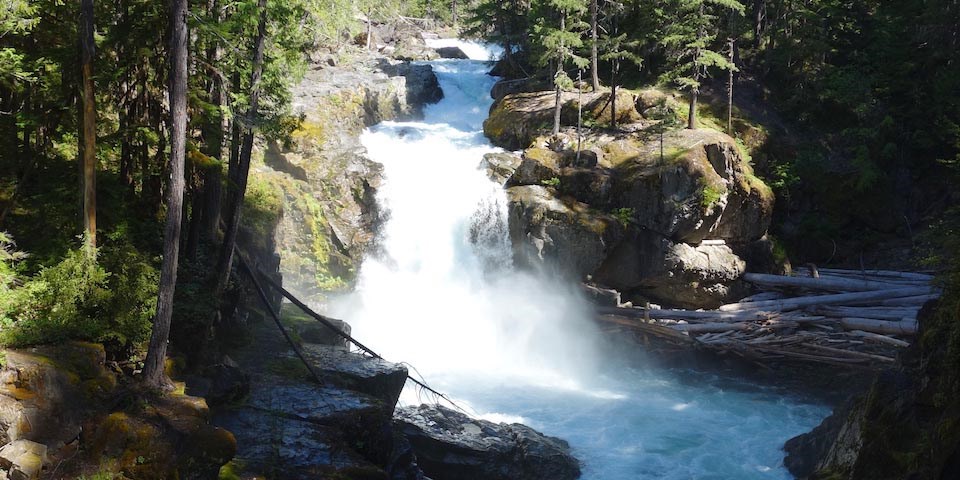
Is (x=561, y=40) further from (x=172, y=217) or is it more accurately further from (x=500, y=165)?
(x=172, y=217)

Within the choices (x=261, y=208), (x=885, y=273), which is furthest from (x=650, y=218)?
(x=261, y=208)

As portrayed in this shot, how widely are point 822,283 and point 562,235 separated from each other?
30.8 ft

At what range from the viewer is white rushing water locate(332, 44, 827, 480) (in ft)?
47.9

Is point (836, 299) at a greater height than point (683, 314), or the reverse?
point (836, 299)

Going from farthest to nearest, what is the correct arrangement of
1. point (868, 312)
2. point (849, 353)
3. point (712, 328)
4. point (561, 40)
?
point (561, 40), point (712, 328), point (868, 312), point (849, 353)

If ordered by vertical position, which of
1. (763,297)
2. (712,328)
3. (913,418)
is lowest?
(712,328)

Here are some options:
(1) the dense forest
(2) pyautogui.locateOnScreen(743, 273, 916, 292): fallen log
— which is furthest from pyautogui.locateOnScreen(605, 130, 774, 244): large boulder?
(2) pyautogui.locateOnScreen(743, 273, 916, 292): fallen log

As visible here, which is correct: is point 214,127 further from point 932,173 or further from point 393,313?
point 932,173

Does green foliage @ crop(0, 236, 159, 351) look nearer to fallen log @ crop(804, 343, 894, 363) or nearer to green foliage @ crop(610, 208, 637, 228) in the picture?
green foliage @ crop(610, 208, 637, 228)

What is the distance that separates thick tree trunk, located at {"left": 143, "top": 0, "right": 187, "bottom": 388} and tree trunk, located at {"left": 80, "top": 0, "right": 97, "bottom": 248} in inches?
68.6

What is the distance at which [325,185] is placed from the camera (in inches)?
887

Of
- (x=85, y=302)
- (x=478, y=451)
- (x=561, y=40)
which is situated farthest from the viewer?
(x=561, y=40)

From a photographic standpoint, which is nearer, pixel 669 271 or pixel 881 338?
pixel 881 338

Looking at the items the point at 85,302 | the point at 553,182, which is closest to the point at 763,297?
the point at 553,182
